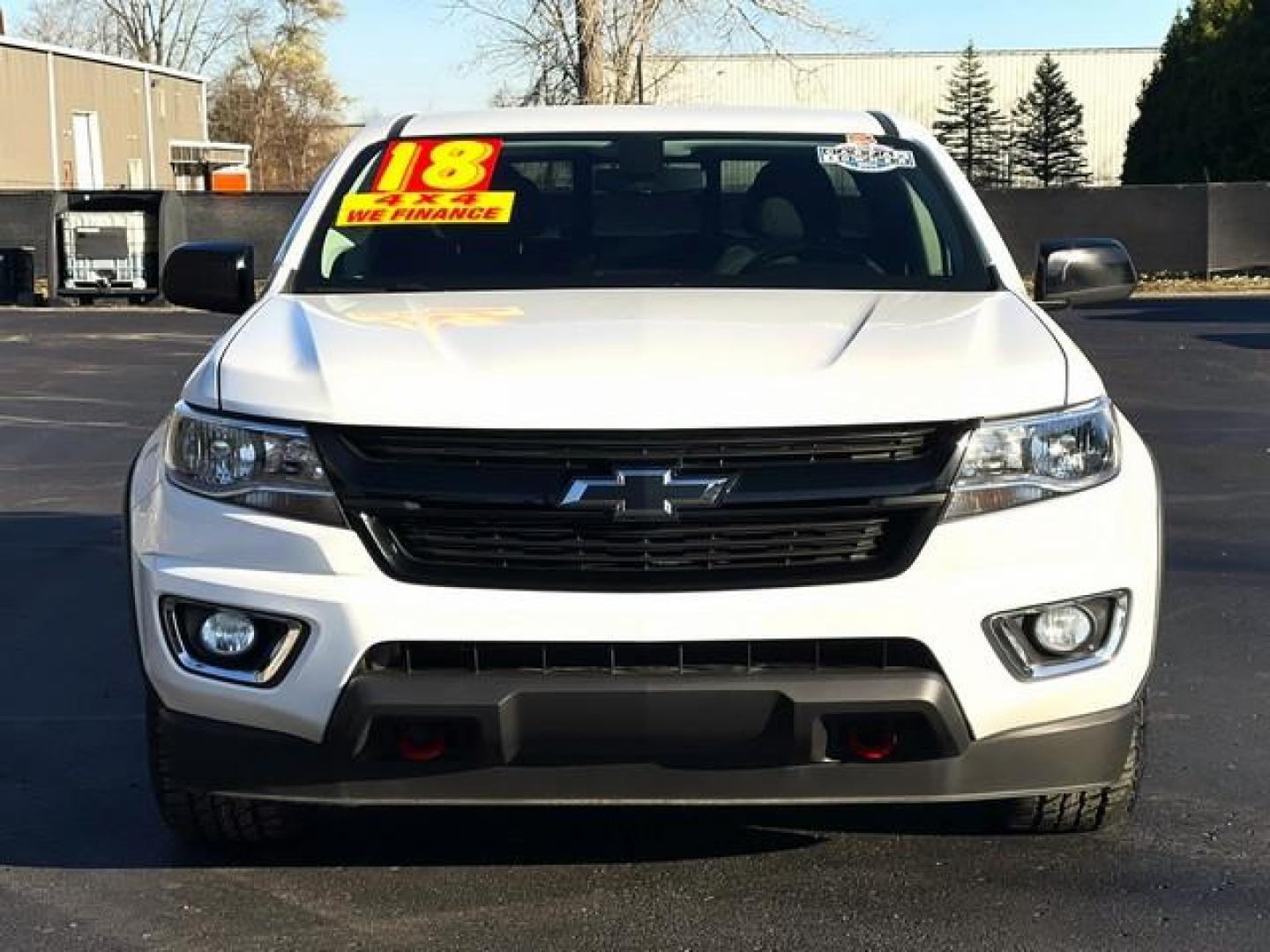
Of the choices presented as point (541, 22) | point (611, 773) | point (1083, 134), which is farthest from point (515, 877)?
point (1083, 134)

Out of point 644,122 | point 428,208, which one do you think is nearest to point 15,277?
point 644,122

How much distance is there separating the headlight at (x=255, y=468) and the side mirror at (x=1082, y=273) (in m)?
2.52

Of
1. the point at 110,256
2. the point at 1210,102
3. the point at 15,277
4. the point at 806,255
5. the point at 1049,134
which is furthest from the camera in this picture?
the point at 1049,134

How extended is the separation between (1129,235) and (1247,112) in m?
7.28

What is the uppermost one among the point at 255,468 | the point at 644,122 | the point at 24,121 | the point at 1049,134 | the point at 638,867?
the point at 1049,134

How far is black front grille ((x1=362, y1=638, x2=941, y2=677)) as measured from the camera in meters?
3.31

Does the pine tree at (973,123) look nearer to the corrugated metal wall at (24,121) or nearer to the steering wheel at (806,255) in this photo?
the corrugated metal wall at (24,121)

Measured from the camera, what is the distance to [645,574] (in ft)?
11.0

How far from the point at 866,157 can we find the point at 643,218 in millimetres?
692

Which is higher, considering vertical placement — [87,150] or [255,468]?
[87,150]

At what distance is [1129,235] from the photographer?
84.4 feet

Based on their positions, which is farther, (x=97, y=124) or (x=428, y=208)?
(x=97, y=124)

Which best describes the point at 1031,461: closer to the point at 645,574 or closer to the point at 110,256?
the point at 645,574

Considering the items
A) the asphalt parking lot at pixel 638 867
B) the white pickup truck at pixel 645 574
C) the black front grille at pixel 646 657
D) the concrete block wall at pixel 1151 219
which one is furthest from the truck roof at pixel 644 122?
the concrete block wall at pixel 1151 219
